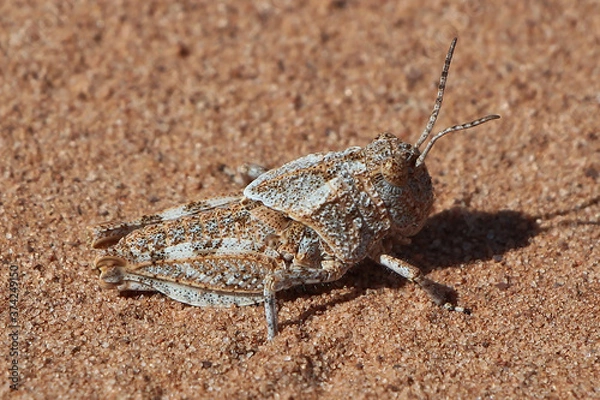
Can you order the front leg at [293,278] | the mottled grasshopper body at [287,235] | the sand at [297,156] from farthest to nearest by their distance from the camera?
the mottled grasshopper body at [287,235] < the front leg at [293,278] < the sand at [297,156]

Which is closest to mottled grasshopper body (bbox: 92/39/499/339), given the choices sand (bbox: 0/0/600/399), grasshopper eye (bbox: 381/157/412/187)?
grasshopper eye (bbox: 381/157/412/187)

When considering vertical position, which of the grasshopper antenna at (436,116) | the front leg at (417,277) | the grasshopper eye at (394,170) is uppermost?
the grasshopper antenna at (436,116)

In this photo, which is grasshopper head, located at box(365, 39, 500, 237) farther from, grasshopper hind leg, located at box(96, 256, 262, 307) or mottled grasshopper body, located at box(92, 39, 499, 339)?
grasshopper hind leg, located at box(96, 256, 262, 307)

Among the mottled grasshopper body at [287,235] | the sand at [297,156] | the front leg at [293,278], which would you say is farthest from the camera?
the mottled grasshopper body at [287,235]

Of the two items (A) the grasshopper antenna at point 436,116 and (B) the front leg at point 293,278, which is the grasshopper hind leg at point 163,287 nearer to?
(B) the front leg at point 293,278

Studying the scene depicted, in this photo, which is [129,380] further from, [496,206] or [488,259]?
[496,206]

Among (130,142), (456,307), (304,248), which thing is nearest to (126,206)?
(130,142)

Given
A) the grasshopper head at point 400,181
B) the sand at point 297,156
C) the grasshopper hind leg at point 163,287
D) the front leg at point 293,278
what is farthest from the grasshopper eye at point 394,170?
the grasshopper hind leg at point 163,287
